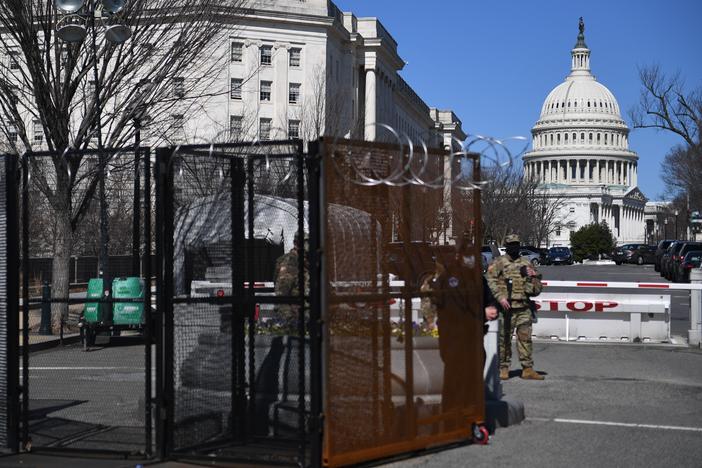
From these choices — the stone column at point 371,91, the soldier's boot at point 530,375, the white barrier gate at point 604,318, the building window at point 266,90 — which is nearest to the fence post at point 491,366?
the soldier's boot at point 530,375

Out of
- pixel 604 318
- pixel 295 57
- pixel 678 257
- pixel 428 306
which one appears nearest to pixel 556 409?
pixel 428 306

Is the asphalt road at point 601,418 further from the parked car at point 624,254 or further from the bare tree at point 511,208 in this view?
the parked car at point 624,254

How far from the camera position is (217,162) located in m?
9.40

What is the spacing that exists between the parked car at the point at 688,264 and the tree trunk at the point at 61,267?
27460 millimetres

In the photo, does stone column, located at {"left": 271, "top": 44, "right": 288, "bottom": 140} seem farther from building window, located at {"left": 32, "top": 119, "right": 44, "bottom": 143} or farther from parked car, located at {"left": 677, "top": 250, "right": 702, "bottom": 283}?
parked car, located at {"left": 677, "top": 250, "right": 702, "bottom": 283}

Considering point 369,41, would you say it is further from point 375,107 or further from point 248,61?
point 248,61

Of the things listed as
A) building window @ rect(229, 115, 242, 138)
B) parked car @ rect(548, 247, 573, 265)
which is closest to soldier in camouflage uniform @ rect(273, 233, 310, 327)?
building window @ rect(229, 115, 242, 138)

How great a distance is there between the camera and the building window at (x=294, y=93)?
7869 centimetres

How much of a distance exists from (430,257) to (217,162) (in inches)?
75.6

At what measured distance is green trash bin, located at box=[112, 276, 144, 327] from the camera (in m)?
17.7

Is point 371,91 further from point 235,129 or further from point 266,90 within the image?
point 235,129

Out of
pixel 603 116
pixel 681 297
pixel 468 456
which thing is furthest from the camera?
pixel 603 116

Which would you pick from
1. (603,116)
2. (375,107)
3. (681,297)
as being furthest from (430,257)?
(603,116)

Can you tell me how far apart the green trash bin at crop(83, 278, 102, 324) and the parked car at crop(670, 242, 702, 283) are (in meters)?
32.2
